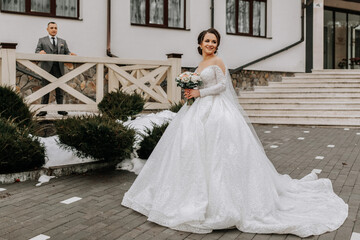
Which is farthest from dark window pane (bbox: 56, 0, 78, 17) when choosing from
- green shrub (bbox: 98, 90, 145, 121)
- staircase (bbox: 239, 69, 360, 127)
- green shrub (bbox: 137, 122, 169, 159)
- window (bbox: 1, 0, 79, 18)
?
green shrub (bbox: 137, 122, 169, 159)

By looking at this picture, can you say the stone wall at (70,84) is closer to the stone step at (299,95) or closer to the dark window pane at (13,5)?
the dark window pane at (13,5)

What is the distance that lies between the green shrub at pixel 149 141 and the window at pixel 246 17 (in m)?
9.32

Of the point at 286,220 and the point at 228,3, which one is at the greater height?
the point at 228,3

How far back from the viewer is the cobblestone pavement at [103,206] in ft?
11.7

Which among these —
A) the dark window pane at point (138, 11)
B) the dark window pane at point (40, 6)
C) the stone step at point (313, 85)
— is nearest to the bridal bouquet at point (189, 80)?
the dark window pane at point (40, 6)

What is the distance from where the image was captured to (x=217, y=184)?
377cm

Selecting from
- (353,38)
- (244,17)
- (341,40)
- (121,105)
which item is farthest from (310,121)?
(353,38)

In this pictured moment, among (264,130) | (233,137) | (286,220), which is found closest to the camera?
(286,220)

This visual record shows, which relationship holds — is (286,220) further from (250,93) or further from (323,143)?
(250,93)

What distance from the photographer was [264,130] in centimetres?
1112

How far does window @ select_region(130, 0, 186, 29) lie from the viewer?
514 inches

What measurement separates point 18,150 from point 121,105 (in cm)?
310

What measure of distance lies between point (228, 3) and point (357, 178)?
10689mm

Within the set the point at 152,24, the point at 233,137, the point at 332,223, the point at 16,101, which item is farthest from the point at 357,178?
the point at 152,24
